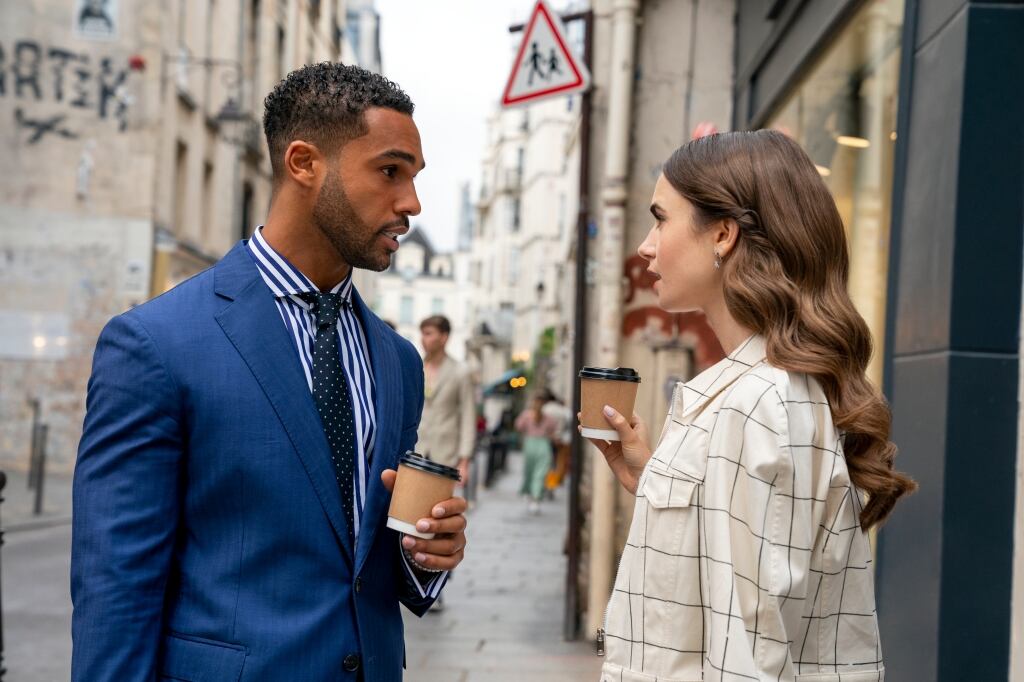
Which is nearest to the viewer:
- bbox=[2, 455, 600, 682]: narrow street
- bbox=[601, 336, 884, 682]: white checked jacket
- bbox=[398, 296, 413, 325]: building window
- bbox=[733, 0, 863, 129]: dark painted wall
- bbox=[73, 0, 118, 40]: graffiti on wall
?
bbox=[601, 336, 884, 682]: white checked jacket

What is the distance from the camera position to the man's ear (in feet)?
7.10

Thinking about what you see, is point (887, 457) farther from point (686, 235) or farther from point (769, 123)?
point (769, 123)

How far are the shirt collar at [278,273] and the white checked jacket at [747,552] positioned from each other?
0.78m

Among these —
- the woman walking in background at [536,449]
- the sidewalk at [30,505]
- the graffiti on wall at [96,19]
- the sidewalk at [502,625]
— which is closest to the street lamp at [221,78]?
the graffiti on wall at [96,19]

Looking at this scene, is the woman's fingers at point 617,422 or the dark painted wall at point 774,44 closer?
the woman's fingers at point 617,422

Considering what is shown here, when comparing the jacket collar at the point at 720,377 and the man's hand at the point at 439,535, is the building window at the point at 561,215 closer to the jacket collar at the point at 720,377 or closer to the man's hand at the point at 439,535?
the man's hand at the point at 439,535

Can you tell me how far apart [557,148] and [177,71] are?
36.0 meters

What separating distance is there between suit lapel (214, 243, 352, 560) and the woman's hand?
1.88 feet

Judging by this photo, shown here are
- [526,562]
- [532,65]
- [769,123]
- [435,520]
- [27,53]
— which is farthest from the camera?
[27,53]

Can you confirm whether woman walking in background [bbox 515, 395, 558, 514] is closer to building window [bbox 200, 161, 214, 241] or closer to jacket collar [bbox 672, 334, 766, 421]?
building window [bbox 200, 161, 214, 241]

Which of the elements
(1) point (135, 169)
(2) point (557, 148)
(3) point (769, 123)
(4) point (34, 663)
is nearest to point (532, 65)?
(3) point (769, 123)

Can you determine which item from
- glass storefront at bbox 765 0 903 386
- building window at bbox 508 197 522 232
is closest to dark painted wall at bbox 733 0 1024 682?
glass storefront at bbox 765 0 903 386

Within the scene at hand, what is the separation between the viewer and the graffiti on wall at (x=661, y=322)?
24.5ft

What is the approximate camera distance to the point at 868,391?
1918 millimetres
